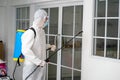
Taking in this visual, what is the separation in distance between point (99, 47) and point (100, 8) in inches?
22.0

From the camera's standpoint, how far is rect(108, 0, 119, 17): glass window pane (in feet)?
11.7

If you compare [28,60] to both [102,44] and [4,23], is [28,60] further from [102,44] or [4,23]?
[4,23]

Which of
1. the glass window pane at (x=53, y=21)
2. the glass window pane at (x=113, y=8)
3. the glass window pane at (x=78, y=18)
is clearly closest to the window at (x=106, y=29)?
the glass window pane at (x=113, y=8)

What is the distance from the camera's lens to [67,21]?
15.7 ft

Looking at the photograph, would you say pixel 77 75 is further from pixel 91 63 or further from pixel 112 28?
pixel 112 28

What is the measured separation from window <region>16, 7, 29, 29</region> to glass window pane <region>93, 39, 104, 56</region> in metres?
2.55

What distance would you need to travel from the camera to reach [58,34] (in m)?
4.95

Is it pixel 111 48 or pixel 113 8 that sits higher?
pixel 113 8

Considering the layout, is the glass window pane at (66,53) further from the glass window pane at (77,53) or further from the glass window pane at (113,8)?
the glass window pane at (113,8)

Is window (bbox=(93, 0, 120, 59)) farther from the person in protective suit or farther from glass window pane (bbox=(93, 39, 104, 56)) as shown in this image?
the person in protective suit

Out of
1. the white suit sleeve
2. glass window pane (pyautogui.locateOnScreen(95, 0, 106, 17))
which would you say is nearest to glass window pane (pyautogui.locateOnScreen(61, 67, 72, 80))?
the white suit sleeve

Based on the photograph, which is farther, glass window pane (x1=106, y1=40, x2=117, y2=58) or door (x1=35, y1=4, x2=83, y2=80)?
door (x1=35, y1=4, x2=83, y2=80)

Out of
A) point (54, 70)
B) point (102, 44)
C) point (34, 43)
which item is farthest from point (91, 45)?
point (54, 70)

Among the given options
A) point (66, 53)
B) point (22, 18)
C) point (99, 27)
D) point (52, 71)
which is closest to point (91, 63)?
point (99, 27)
